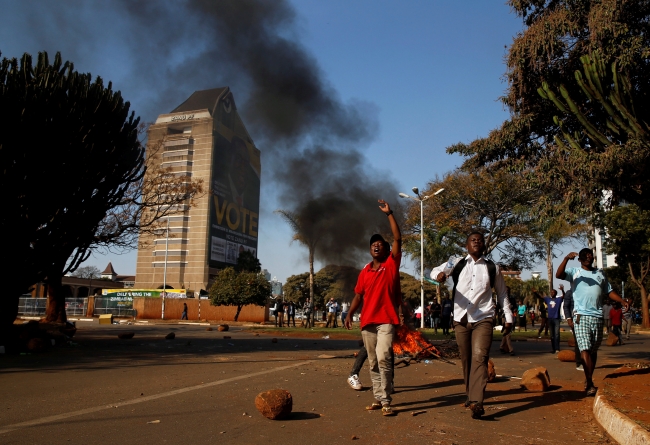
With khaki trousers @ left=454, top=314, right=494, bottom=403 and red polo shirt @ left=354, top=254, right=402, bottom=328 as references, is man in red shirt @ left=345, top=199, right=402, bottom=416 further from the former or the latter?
khaki trousers @ left=454, top=314, right=494, bottom=403

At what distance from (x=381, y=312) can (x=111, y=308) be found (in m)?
41.7

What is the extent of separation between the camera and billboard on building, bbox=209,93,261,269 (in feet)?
269

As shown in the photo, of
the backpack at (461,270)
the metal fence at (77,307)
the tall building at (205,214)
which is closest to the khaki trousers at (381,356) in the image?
the backpack at (461,270)

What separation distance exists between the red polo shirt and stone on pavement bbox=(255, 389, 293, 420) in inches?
39.4

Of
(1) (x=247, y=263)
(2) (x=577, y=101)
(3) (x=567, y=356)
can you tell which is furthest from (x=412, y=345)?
(1) (x=247, y=263)

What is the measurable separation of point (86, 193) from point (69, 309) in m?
35.4

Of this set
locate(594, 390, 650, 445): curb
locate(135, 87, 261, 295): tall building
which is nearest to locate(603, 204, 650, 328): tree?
locate(594, 390, 650, 445): curb

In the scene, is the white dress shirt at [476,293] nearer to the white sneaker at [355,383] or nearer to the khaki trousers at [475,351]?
the khaki trousers at [475,351]

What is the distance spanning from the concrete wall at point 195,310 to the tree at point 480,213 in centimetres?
1698

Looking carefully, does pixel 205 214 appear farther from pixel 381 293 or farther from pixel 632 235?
pixel 381 293

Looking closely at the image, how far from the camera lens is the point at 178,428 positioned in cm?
451

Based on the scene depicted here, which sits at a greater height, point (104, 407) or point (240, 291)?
point (240, 291)

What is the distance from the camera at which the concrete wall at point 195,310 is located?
44.2 m

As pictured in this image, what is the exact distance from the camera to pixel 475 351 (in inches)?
198
